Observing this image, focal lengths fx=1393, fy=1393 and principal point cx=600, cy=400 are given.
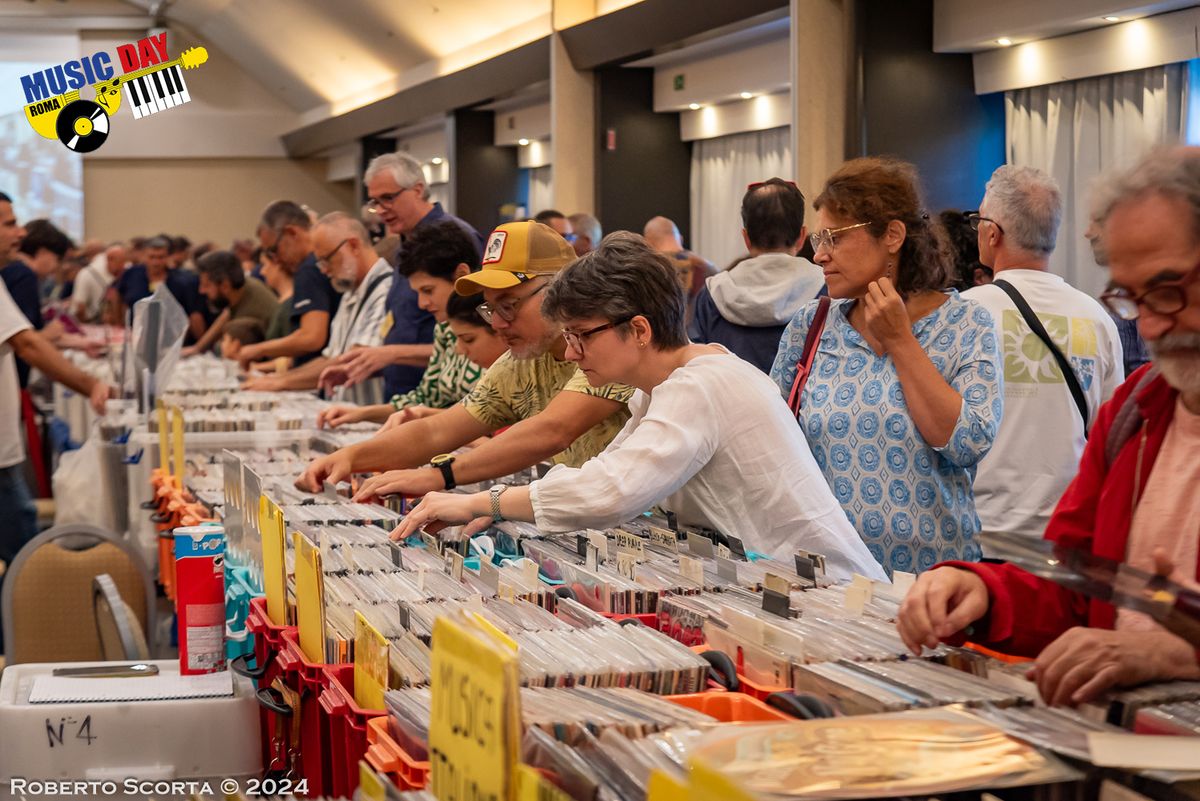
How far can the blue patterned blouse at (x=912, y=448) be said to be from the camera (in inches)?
98.7

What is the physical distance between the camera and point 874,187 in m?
2.64

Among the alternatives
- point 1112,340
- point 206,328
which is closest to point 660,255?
point 1112,340

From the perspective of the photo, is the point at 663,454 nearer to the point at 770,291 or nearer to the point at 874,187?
the point at 874,187

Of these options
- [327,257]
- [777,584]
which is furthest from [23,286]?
[777,584]

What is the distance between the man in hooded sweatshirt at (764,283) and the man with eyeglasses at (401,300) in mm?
1165

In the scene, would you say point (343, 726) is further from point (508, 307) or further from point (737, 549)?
point (508, 307)

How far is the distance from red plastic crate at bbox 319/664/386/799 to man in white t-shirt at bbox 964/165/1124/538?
1.93m

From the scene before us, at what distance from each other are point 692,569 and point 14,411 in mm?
3726

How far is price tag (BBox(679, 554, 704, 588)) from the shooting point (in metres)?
1.85

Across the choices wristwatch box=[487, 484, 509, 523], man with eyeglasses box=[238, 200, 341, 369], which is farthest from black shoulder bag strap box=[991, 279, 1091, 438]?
man with eyeglasses box=[238, 200, 341, 369]

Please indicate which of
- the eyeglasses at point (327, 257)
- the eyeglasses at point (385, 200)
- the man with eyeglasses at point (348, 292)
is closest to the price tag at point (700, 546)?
the eyeglasses at point (385, 200)

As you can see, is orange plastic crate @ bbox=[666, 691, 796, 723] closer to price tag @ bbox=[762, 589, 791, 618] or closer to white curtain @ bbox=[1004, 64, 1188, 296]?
price tag @ bbox=[762, 589, 791, 618]

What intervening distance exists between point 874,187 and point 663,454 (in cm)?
78

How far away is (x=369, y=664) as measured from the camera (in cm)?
159
